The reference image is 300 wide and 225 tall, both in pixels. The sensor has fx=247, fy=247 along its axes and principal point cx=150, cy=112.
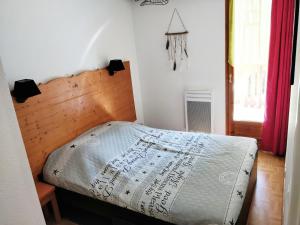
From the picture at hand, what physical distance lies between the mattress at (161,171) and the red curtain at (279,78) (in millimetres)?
799

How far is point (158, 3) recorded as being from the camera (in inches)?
136

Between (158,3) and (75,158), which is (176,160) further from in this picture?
(158,3)

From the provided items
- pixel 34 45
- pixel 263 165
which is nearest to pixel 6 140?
pixel 34 45

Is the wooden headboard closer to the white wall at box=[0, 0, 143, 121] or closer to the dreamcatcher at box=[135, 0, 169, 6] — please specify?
the white wall at box=[0, 0, 143, 121]

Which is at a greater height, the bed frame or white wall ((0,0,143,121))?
white wall ((0,0,143,121))

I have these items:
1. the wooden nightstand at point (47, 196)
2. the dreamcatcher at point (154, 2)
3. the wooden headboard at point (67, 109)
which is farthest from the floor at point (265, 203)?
the dreamcatcher at point (154, 2)

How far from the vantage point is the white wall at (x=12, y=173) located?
0.68 m

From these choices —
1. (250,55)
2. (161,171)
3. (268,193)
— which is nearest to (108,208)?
(161,171)

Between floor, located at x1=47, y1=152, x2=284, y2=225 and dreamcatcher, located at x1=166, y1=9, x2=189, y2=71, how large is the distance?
5.90 feet

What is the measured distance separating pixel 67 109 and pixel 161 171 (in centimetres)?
122

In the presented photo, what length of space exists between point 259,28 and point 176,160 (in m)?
1.98

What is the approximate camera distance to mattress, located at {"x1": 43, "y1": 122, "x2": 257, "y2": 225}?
5.93 ft

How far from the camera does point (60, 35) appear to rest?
260cm

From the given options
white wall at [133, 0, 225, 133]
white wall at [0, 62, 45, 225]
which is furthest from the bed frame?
white wall at [0, 62, 45, 225]
